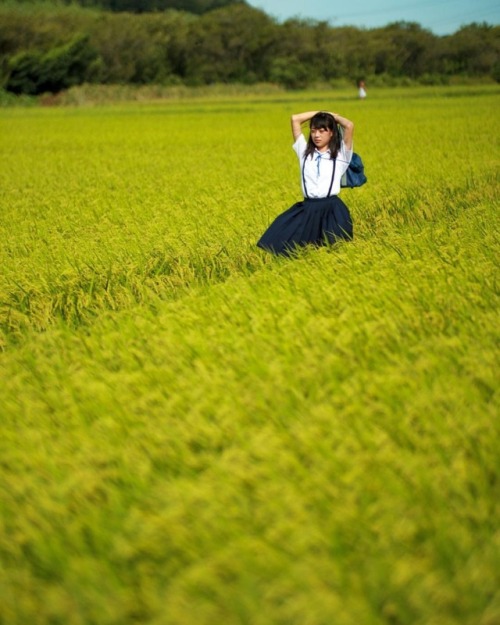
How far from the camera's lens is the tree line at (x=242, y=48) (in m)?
51.6

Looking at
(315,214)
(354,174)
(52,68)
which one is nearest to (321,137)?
(354,174)

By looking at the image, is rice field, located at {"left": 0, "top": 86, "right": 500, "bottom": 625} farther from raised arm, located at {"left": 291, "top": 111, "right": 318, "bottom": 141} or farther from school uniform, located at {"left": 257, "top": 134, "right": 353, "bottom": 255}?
raised arm, located at {"left": 291, "top": 111, "right": 318, "bottom": 141}

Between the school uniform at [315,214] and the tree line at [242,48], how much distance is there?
150 ft

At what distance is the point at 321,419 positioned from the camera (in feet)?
7.26

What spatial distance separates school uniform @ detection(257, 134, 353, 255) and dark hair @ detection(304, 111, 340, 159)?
0.19 feet

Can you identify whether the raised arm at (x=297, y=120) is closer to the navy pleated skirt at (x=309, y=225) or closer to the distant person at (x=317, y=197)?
the distant person at (x=317, y=197)

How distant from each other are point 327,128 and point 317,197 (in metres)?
0.46

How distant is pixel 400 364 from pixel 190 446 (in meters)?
0.77

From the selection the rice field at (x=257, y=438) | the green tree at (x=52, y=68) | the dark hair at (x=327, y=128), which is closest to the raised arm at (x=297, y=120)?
the dark hair at (x=327, y=128)

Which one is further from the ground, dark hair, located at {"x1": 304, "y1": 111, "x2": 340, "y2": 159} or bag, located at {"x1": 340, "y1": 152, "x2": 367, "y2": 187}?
dark hair, located at {"x1": 304, "y1": 111, "x2": 340, "y2": 159}

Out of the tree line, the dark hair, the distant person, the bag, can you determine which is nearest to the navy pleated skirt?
the distant person

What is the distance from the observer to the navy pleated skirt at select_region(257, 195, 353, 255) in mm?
4953

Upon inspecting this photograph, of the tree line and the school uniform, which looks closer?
the school uniform

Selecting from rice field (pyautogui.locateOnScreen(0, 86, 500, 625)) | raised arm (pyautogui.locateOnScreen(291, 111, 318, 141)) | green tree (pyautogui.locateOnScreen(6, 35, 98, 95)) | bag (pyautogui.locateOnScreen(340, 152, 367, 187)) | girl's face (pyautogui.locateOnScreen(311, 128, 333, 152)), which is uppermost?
green tree (pyautogui.locateOnScreen(6, 35, 98, 95))
